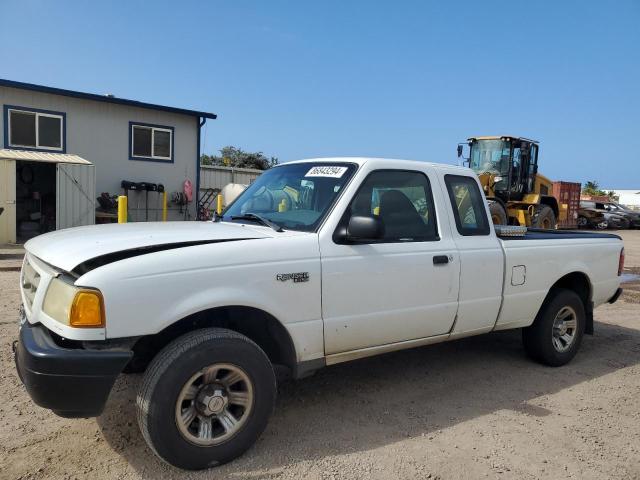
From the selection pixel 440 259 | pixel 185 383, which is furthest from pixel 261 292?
pixel 440 259

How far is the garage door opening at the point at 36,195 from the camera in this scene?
54.1 feet

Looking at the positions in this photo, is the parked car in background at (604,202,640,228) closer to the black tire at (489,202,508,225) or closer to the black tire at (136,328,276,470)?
the black tire at (489,202,508,225)

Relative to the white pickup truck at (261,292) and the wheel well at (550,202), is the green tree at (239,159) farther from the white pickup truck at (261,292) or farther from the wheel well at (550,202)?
the white pickup truck at (261,292)

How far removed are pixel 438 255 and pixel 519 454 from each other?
1475 mm

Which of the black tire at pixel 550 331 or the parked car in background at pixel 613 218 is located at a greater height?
the parked car in background at pixel 613 218

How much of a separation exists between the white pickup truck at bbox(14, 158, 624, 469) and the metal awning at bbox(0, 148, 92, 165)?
461 inches

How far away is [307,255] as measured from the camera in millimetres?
3393

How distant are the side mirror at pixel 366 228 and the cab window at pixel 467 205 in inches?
44.6

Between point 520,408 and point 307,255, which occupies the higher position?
point 307,255

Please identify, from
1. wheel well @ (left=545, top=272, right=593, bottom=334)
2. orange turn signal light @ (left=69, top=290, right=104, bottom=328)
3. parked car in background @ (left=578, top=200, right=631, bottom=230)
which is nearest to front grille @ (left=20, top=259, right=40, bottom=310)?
orange turn signal light @ (left=69, top=290, right=104, bottom=328)

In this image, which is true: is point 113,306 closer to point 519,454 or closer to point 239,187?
point 519,454

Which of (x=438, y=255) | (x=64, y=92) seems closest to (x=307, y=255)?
(x=438, y=255)

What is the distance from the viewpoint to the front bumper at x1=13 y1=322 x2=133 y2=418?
265 centimetres

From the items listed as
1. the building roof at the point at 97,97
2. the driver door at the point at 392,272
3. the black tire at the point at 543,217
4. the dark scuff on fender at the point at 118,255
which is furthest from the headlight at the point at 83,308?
the black tire at the point at 543,217
